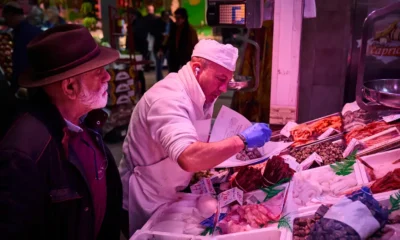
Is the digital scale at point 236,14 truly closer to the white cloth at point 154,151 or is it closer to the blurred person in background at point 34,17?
the white cloth at point 154,151

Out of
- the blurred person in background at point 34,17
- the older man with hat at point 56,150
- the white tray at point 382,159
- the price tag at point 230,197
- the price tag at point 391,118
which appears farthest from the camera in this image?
the blurred person in background at point 34,17

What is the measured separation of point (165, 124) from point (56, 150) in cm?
60

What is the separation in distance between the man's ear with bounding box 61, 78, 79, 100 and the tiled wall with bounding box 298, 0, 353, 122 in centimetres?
320

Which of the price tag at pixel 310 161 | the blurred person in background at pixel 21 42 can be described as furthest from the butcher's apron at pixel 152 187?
the blurred person in background at pixel 21 42

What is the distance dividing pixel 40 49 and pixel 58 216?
70 centimetres

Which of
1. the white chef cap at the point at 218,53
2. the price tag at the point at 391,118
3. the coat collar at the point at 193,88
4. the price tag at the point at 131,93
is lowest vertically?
the price tag at the point at 131,93

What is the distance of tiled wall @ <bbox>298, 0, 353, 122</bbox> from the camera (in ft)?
14.0

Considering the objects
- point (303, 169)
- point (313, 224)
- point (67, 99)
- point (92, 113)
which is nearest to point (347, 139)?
point (303, 169)

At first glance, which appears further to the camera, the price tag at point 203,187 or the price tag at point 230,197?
the price tag at point 203,187

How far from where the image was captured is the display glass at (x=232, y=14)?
320 centimetres

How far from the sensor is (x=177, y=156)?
75.8 inches

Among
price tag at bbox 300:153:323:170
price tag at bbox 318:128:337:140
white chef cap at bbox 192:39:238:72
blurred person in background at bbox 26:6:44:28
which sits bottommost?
price tag at bbox 300:153:323:170

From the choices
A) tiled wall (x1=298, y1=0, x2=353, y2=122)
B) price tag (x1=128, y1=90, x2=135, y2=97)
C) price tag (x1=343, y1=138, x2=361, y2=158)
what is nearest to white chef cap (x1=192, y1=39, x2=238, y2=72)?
price tag (x1=343, y1=138, x2=361, y2=158)

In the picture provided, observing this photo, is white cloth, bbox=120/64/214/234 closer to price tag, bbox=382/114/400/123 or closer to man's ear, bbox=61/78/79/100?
man's ear, bbox=61/78/79/100
